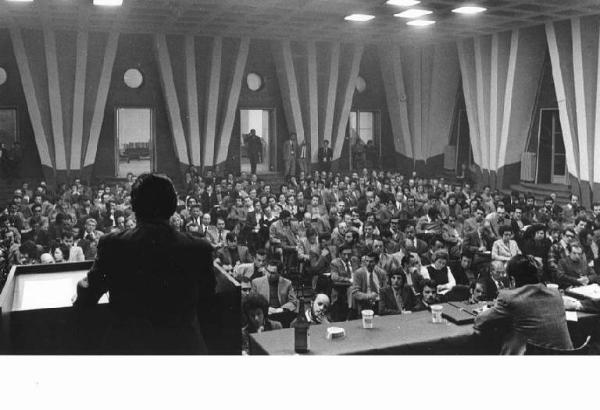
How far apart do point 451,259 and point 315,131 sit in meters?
8.16

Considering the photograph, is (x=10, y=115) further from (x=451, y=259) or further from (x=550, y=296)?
(x=550, y=296)

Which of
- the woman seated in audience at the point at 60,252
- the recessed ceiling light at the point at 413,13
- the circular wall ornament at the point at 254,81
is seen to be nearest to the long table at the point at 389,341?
the woman seated in audience at the point at 60,252

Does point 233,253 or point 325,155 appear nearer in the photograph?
point 233,253

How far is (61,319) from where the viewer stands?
197 centimetres

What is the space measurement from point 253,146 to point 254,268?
897 cm

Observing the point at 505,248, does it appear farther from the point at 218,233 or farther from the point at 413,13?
the point at 413,13

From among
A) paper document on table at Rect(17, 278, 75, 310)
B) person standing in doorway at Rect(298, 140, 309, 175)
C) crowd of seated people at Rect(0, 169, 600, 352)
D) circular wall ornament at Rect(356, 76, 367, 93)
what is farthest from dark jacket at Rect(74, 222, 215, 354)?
circular wall ornament at Rect(356, 76, 367, 93)

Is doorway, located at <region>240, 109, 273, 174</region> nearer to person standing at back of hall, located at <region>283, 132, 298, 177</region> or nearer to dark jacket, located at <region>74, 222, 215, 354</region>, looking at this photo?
person standing at back of hall, located at <region>283, 132, 298, 177</region>

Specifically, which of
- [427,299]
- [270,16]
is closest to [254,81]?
[270,16]

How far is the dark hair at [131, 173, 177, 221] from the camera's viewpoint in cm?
216

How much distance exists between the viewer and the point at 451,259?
7.58 meters

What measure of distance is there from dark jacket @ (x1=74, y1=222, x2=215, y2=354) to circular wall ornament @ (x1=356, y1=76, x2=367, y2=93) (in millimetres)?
15221
